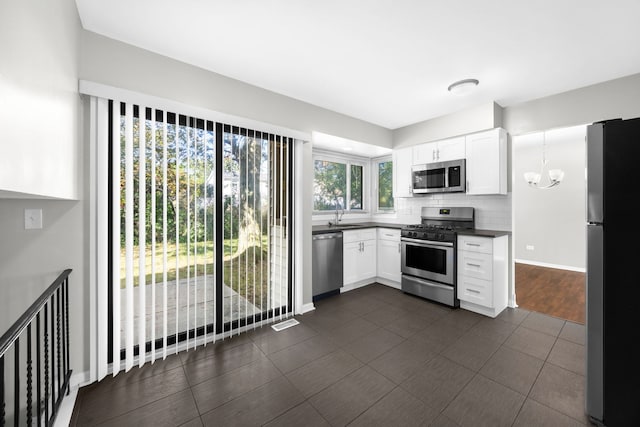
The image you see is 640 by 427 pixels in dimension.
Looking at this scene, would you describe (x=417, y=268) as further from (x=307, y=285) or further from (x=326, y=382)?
(x=326, y=382)

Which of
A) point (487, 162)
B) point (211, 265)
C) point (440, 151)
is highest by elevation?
point (440, 151)

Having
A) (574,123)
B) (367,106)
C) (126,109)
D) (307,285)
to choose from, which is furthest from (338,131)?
(574,123)

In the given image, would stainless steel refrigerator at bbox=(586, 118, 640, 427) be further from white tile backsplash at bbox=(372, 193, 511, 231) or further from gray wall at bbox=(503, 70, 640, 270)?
white tile backsplash at bbox=(372, 193, 511, 231)

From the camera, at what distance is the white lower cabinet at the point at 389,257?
→ 4.07 m

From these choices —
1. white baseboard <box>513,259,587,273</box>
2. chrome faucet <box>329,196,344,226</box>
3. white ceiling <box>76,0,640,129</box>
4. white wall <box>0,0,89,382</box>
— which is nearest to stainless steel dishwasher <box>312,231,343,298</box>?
chrome faucet <box>329,196,344,226</box>

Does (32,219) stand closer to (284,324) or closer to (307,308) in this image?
(284,324)

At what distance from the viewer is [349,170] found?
16.1 ft

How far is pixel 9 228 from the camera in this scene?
1.65 m

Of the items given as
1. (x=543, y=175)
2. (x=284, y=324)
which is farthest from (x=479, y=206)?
(x=543, y=175)

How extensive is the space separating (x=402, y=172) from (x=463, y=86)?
1.71 metres

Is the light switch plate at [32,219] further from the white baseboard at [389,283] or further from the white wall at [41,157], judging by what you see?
the white baseboard at [389,283]

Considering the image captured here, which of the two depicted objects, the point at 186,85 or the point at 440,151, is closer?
the point at 186,85

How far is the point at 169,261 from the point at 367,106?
9.57ft

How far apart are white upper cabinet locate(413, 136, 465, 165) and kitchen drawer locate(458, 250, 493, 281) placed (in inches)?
52.7
